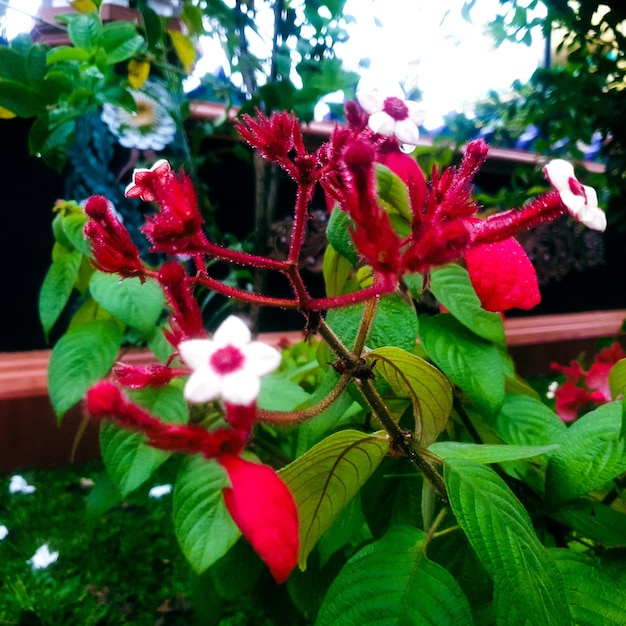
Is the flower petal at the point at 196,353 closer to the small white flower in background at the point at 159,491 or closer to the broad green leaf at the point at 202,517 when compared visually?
the broad green leaf at the point at 202,517

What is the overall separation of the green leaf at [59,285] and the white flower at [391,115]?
14.4 inches

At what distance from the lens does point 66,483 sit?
99cm

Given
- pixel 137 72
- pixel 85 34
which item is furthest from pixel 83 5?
pixel 85 34

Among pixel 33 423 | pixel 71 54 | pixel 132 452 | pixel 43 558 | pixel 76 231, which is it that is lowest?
pixel 33 423

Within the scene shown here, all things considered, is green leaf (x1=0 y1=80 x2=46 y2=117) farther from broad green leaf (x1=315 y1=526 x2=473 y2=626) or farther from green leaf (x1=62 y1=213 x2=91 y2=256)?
broad green leaf (x1=315 y1=526 x2=473 y2=626)

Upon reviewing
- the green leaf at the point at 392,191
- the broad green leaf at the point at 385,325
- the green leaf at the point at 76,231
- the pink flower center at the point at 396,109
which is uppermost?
the pink flower center at the point at 396,109

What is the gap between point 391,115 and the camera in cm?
31

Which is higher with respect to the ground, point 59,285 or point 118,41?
point 118,41

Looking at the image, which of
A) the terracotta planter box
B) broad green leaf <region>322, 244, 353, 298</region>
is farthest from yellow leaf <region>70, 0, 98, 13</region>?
broad green leaf <region>322, 244, 353, 298</region>

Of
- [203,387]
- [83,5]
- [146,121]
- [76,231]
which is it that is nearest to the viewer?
[203,387]

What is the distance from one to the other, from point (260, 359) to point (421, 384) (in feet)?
0.46

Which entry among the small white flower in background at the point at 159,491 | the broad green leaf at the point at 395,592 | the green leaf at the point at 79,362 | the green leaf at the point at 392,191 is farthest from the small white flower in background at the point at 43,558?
the green leaf at the point at 392,191

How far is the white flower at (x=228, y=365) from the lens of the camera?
180 mm

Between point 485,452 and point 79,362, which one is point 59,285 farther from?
point 485,452
